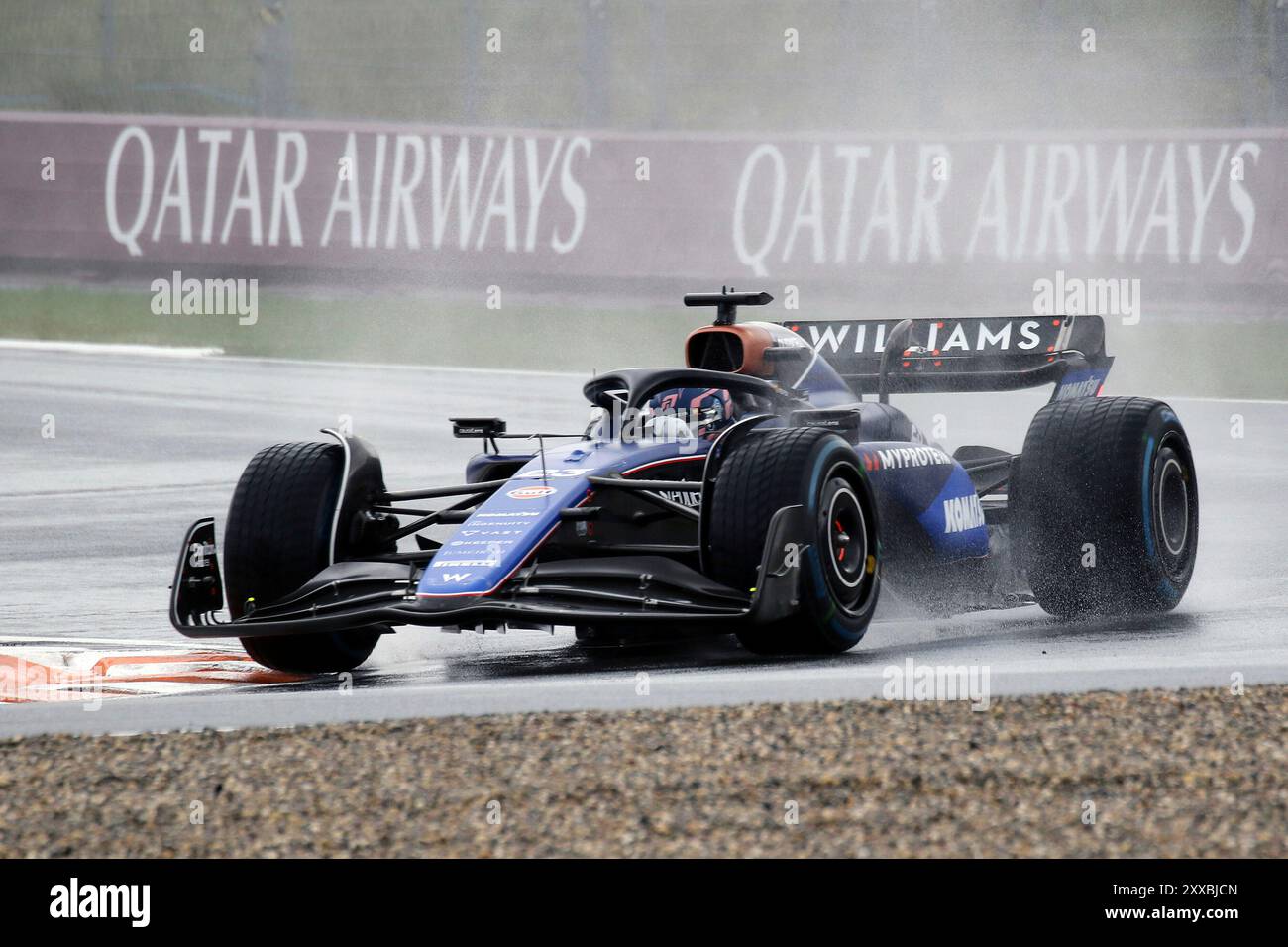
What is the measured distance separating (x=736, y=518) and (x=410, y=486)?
5223 millimetres

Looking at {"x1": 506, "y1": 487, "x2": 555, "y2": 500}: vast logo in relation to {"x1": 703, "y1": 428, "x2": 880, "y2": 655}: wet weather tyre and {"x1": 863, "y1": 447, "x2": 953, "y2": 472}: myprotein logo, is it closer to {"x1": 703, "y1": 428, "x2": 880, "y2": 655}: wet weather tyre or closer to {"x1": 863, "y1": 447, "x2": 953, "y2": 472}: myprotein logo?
{"x1": 703, "y1": 428, "x2": 880, "y2": 655}: wet weather tyre

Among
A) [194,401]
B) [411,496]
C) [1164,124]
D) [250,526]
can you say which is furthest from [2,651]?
[1164,124]

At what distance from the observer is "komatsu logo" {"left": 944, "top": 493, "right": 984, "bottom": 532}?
784 centimetres

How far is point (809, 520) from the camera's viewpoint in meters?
6.53

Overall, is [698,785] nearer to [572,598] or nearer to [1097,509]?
[572,598]

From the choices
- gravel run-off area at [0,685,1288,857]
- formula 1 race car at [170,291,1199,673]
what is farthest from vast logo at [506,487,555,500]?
gravel run-off area at [0,685,1288,857]

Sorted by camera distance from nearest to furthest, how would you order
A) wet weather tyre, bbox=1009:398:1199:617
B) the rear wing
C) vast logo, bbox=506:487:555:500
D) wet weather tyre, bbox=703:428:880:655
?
1. wet weather tyre, bbox=703:428:880:655
2. vast logo, bbox=506:487:555:500
3. wet weather tyre, bbox=1009:398:1199:617
4. the rear wing

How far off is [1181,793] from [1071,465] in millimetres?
3431

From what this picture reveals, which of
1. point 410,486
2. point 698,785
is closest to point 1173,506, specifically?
point 698,785

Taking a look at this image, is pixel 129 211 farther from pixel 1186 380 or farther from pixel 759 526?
pixel 759 526

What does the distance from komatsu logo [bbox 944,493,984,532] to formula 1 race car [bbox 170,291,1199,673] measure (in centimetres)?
1

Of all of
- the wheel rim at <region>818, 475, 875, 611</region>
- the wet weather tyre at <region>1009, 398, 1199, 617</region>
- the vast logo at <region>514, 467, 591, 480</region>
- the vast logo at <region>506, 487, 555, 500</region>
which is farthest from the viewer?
the wet weather tyre at <region>1009, 398, 1199, 617</region>
